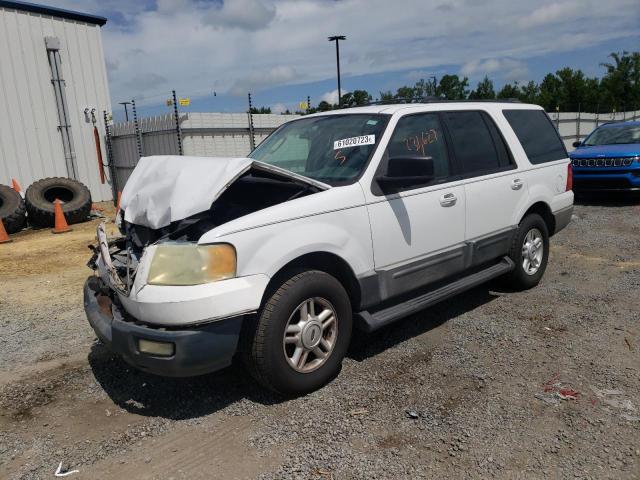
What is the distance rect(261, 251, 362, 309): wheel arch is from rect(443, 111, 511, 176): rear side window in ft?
5.08

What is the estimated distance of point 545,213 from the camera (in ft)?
17.4

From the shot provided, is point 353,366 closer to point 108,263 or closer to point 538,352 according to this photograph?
point 538,352

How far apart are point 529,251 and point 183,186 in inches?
143

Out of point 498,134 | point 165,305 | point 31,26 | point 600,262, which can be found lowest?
point 600,262

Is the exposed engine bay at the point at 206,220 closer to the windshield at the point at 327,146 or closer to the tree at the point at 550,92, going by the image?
the windshield at the point at 327,146

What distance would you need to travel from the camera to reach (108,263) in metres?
3.29

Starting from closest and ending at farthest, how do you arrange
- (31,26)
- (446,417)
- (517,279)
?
(446,417) < (517,279) < (31,26)

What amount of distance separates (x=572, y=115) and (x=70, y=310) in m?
23.9

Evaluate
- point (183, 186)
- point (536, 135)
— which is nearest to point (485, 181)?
point (536, 135)

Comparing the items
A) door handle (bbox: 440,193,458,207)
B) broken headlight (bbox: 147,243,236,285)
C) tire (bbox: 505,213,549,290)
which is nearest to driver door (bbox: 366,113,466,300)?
door handle (bbox: 440,193,458,207)

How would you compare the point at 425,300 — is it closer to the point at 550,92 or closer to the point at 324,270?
the point at 324,270

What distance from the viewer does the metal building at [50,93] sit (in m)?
12.0

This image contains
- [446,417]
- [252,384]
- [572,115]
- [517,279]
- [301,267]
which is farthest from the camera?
[572,115]

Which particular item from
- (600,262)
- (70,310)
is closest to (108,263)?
(70,310)
